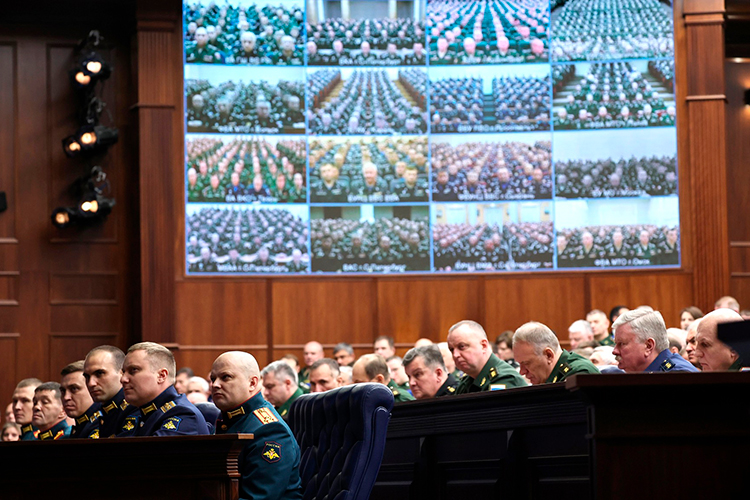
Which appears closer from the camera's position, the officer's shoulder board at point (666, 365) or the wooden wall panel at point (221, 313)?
the officer's shoulder board at point (666, 365)

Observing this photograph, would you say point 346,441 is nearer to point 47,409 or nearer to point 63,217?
point 47,409

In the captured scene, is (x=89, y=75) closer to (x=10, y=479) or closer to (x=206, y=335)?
(x=206, y=335)

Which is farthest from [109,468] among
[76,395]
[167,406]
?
[76,395]

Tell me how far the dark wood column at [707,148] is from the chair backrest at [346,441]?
720cm

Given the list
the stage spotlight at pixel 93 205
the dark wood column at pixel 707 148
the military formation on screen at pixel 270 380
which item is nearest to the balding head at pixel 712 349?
the military formation on screen at pixel 270 380

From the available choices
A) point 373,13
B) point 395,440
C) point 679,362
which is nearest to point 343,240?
point 373,13

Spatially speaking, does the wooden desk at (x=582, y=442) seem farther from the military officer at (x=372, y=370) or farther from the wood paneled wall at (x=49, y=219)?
the wood paneled wall at (x=49, y=219)

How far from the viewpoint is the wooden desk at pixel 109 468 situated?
273cm

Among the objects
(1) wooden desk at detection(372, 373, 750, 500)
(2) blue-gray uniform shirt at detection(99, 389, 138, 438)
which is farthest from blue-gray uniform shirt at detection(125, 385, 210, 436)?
(1) wooden desk at detection(372, 373, 750, 500)

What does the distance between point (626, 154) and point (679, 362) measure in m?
5.95

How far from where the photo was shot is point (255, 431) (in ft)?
11.5

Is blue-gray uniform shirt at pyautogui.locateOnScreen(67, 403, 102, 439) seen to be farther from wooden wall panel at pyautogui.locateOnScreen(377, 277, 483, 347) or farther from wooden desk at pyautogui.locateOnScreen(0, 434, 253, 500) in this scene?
wooden wall panel at pyautogui.locateOnScreen(377, 277, 483, 347)

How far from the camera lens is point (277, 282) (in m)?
10.1

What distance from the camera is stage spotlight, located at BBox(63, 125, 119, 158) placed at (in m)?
9.88
